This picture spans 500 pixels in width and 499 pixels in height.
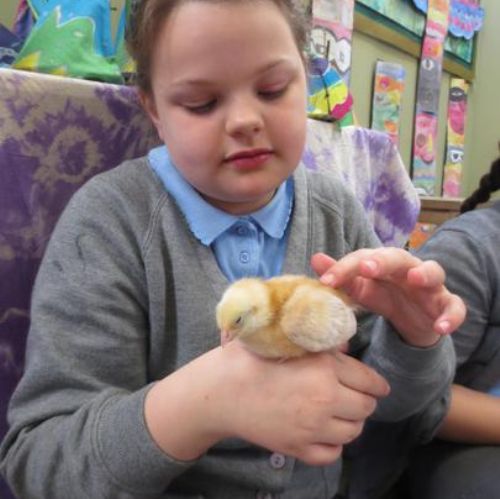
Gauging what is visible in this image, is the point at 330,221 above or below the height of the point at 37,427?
above

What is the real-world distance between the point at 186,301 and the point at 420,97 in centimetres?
239

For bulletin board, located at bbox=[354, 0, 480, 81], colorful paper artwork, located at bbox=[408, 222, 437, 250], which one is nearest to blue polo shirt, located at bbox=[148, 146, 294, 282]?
colorful paper artwork, located at bbox=[408, 222, 437, 250]

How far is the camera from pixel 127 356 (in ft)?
1.87

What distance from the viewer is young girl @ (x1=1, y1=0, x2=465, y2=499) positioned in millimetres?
479

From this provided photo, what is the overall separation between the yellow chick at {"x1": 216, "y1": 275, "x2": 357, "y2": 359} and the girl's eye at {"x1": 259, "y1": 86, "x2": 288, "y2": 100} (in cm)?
25

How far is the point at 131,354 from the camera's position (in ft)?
1.89

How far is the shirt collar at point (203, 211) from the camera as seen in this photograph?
0.63m

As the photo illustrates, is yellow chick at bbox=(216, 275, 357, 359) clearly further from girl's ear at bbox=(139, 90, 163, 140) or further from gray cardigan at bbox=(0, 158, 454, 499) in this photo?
girl's ear at bbox=(139, 90, 163, 140)

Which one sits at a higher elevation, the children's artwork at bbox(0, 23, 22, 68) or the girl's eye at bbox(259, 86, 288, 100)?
the children's artwork at bbox(0, 23, 22, 68)

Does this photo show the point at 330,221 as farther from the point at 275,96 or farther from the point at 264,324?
the point at 264,324

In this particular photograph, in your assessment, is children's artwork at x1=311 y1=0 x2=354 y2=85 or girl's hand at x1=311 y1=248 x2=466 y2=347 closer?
girl's hand at x1=311 y1=248 x2=466 y2=347

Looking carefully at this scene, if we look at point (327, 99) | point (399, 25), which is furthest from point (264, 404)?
point (399, 25)

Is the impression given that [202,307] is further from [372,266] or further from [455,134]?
[455,134]

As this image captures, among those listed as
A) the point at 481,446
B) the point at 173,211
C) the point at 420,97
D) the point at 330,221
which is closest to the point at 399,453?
the point at 481,446
